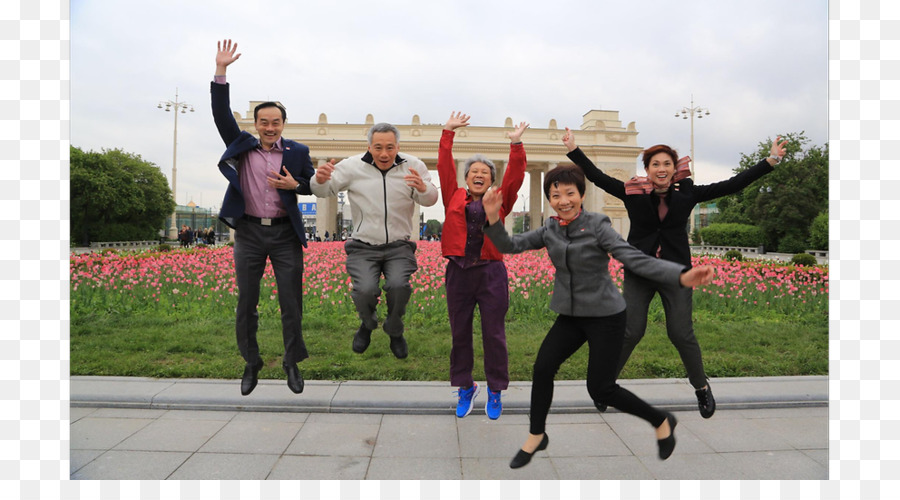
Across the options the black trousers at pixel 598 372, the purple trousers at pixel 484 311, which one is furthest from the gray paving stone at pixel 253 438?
the black trousers at pixel 598 372

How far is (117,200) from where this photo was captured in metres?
13.9

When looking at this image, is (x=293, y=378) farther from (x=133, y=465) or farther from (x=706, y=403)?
(x=706, y=403)

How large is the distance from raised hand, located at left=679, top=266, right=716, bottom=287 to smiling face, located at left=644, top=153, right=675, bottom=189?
0.96 meters

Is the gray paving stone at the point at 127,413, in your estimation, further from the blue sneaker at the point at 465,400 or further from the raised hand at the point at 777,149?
the raised hand at the point at 777,149

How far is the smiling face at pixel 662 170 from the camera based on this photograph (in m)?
3.57

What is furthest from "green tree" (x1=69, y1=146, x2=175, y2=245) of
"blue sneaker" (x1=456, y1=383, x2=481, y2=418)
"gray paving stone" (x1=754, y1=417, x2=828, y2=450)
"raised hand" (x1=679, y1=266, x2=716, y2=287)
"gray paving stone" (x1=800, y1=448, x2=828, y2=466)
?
"gray paving stone" (x1=800, y1=448, x2=828, y2=466)

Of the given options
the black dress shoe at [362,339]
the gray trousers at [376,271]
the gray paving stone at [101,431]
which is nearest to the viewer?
the gray paving stone at [101,431]

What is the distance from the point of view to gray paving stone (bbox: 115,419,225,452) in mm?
3457

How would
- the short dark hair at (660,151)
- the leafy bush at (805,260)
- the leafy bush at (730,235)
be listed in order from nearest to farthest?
1. the short dark hair at (660,151)
2. the leafy bush at (805,260)
3. the leafy bush at (730,235)

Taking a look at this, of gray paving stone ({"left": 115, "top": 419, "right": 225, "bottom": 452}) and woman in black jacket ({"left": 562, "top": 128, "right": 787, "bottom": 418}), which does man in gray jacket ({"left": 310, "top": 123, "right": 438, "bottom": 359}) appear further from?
gray paving stone ({"left": 115, "top": 419, "right": 225, "bottom": 452})

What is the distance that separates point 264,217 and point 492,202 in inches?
79.3

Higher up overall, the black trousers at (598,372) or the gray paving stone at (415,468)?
the black trousers at (598,372)

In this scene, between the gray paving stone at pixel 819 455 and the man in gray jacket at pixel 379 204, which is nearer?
the gray paving stone at pixel 819 455

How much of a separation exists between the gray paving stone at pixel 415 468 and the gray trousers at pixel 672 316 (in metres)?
1.34
